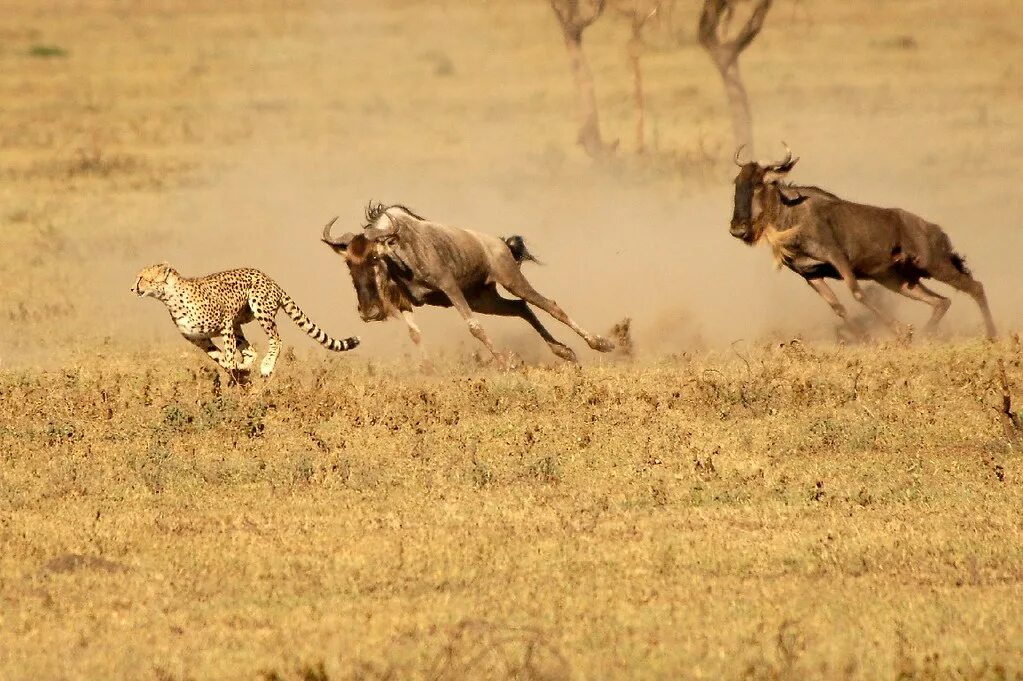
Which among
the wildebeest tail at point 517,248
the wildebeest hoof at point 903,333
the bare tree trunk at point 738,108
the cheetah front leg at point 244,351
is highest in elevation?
the bare tree trunk at point 738,108

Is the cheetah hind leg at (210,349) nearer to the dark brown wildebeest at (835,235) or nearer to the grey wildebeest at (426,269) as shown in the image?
the grey wildebeest at (426,269)

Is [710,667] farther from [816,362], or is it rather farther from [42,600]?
[816,362]

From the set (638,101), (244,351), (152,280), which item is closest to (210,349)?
(244,351)

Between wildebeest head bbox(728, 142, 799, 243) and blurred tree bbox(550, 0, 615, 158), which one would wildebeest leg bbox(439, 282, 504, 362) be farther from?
blurred tree bbox(550, 0, 615, 158)

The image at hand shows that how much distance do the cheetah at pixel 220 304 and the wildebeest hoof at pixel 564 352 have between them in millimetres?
2078

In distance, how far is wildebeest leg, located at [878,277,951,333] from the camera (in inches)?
635

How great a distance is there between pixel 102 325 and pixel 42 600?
957 centimetres

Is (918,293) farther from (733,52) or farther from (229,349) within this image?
(733,52)

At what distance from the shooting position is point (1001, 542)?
8625mm

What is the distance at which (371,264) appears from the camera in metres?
14.8

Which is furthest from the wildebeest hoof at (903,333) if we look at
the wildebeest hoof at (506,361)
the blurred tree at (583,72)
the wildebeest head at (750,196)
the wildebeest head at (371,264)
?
the blurred tree at (583,72)

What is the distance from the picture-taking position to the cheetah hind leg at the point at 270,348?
44.6 ft

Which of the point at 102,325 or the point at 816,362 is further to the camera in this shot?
the point at 102,325

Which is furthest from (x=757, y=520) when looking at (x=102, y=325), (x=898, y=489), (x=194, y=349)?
(x=102, y=325)
